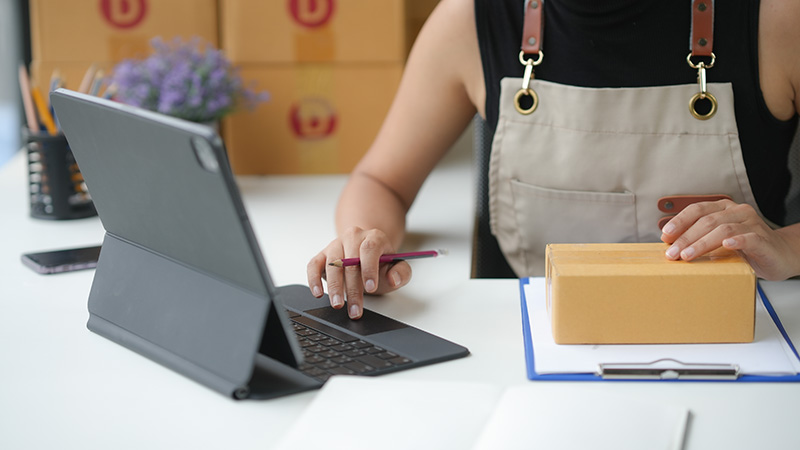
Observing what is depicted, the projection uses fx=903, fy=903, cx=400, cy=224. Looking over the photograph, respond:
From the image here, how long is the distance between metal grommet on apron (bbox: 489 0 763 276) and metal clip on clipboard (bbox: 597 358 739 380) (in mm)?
425

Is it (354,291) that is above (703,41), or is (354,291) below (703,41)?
below

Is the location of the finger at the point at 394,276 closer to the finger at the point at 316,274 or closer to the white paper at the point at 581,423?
the finger at the point at 316,274

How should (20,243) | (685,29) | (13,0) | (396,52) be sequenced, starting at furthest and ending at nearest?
(13,0)
(396,52)
(20,243)
(685,29)

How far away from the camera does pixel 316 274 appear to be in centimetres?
91

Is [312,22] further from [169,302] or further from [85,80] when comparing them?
[169,302]

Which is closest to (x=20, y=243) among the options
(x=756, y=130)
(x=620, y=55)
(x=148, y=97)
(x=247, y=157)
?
(x=148, y=97)

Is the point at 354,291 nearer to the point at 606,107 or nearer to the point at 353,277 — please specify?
the point at 353,277

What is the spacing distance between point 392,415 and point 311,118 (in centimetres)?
102

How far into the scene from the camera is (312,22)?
1.56 m

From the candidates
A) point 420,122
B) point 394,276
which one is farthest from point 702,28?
point 394,276

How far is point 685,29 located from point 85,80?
0.94 m

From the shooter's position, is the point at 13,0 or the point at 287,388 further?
the point at 13,0

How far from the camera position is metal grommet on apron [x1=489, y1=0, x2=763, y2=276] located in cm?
108

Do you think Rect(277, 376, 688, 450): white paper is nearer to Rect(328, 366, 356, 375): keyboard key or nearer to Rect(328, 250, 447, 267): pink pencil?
Rect(328, 366, 356, 375): keyboard key
